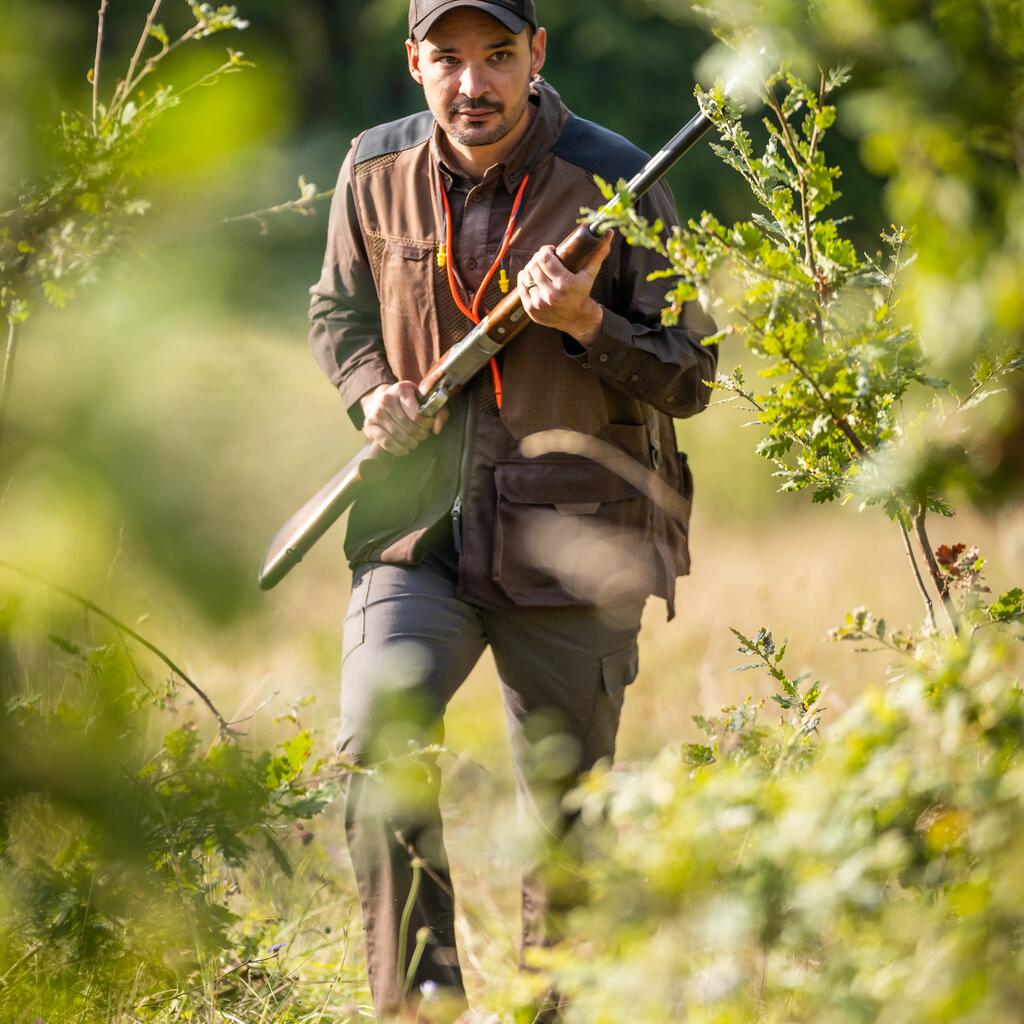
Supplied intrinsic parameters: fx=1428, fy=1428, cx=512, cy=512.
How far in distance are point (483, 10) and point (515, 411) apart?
0.84 meters

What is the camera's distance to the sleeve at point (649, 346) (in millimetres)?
2939

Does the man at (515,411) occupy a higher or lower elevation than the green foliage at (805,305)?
higher

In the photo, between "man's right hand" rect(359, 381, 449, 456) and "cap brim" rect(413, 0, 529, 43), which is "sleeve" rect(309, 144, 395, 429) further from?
"cap brim" rect(413, 0, 529, 43)

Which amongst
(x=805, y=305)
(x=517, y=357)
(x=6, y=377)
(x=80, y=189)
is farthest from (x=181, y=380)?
(x=517, y=357)

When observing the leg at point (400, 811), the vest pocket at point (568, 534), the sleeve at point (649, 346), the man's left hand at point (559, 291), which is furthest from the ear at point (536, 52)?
the leg at point (400, 811)

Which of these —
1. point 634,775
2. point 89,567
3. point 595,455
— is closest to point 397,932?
point 595,455

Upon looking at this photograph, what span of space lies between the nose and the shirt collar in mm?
143

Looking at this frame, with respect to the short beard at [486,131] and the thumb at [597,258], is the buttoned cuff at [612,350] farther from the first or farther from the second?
the short beard at [486,131]

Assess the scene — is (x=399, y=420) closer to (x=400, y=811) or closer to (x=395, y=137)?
(x=395, y=137)

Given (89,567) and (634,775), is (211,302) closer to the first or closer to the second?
(89,567)

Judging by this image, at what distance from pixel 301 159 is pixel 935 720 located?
84 cm

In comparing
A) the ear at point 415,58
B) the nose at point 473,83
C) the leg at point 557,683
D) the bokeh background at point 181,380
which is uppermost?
the ear at point 415,58

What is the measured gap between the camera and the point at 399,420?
Answer: 304cm

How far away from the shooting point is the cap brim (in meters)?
2.95
